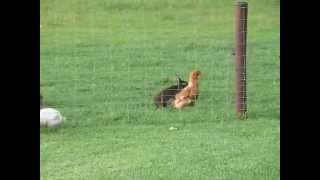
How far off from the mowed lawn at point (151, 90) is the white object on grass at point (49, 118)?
7cm

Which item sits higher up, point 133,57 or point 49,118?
point 133,57

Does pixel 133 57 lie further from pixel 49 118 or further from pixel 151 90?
pixel 49 118

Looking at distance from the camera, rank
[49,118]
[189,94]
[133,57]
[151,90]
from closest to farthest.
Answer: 1. [49,118]
2. [189,94]
3. [151,90]
4. [133,57]

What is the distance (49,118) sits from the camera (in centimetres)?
575

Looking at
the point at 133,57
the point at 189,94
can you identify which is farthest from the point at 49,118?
the point at 133,57

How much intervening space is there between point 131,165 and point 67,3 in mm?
3638

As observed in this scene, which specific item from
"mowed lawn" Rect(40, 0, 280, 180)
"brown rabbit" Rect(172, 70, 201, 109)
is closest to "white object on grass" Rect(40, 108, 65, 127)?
"mowed lawn" Rect(40, 0, 280, 180)

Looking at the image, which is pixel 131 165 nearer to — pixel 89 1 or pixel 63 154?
pixel 63 154

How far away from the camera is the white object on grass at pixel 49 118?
5713 millimetres

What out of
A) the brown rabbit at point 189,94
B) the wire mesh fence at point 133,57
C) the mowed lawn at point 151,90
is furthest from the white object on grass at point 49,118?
the brown rabbit at point 189,94

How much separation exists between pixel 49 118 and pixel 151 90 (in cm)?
141

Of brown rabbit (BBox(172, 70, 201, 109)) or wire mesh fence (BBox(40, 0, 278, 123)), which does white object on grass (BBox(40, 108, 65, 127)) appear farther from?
brown rabbit (BBox(172, 70, 201, 109))

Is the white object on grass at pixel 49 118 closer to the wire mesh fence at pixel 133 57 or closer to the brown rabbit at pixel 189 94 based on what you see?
the wire mesh fence at pixel 133 57
